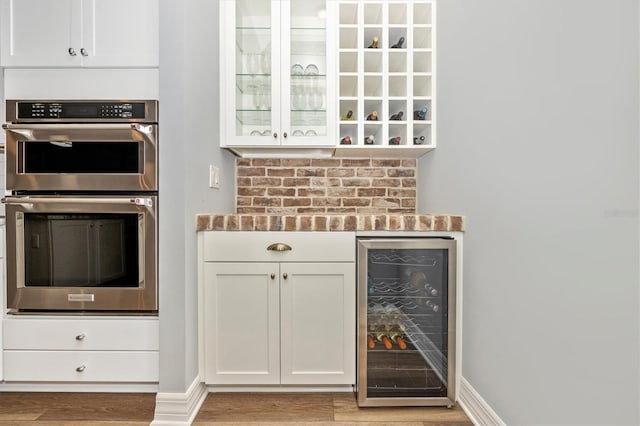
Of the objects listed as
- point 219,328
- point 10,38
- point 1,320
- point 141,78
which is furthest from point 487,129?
point 1,320

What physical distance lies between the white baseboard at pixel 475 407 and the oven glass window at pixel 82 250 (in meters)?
1.63

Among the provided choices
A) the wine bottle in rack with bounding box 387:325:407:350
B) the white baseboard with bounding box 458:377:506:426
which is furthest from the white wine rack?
the white baseboard with bounding box 458:377:506:426

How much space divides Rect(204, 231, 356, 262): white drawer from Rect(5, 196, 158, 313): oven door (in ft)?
1.04

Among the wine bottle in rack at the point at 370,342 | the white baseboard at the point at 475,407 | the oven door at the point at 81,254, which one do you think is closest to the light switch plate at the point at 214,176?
the oven door at the point at 81,254

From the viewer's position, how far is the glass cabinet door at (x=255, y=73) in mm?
1976

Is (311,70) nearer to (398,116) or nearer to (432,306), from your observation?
(398,116)

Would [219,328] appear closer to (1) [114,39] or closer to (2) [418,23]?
(1) [114,39]

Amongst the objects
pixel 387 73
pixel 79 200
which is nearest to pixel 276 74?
pixel 387 73

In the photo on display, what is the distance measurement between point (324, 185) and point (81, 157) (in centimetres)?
137

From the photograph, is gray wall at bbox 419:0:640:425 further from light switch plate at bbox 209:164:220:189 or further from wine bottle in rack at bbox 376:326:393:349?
light switch plate at bbox 209:164:220:189

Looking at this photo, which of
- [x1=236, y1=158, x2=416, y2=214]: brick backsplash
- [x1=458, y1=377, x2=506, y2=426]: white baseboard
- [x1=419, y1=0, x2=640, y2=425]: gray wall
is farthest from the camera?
[x1=236, y1=158, x2=416, y2=214]: brick backsplash

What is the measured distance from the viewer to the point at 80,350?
170 cm

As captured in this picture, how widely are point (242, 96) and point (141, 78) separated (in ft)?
1.71

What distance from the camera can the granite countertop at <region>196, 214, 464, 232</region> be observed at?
1663mm
